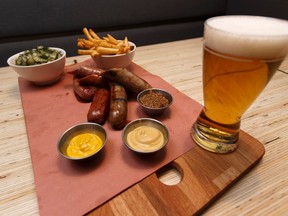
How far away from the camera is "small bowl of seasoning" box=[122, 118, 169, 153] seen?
63cm

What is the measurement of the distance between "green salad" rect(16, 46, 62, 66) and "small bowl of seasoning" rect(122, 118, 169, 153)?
0.59 meters

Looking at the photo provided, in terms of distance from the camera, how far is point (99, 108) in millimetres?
796

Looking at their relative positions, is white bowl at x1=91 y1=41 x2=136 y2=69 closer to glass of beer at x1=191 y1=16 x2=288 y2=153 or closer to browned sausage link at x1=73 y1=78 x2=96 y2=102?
browned sausage link at x1=73 y1=78 x2=96 y2=102

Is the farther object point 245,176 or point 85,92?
point 85,92

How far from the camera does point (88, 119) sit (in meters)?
0.78

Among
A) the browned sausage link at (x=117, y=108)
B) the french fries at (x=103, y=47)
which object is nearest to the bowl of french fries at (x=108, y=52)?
the french fries at (x=103, y=47)

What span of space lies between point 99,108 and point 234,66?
0.49 m

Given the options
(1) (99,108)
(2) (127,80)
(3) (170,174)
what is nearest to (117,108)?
(1) (99,108)

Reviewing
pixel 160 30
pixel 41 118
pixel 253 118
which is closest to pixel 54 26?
pixel 160 30

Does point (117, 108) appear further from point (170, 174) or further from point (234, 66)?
point (234, 66)

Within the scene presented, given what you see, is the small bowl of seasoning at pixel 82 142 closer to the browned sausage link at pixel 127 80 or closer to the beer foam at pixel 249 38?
the browned sausage link at pixel 127 80

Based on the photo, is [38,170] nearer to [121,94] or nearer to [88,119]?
[88,119]

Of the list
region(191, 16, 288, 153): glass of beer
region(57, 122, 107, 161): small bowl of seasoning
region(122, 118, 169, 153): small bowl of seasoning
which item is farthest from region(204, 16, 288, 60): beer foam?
region(57, 122, 107, 161): small bowl of seasoning

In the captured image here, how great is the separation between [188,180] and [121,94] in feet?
1.41
